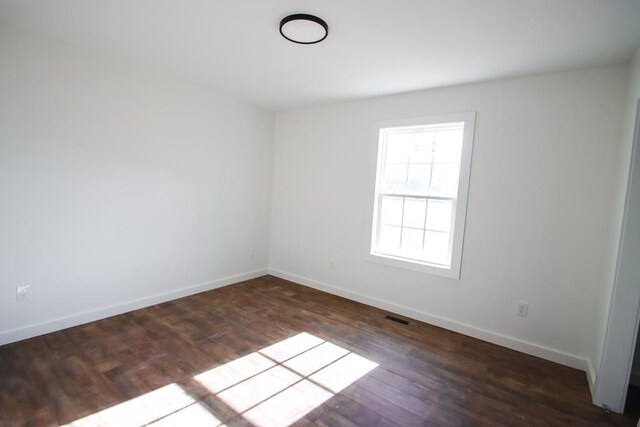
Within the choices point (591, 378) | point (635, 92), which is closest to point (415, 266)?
point (591, 378)

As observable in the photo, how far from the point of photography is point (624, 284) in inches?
76.0

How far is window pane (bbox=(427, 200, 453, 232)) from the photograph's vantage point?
3164 millimetres

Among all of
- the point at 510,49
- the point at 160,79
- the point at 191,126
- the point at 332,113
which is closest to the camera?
the point at 510,49

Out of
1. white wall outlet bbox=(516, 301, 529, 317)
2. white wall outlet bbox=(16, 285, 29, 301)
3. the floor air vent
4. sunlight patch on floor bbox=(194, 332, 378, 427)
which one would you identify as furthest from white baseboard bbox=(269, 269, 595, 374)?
white wall outlet bbox=(16, 285, 29, 301)

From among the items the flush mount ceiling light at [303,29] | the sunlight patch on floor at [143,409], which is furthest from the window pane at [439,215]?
the sunlight patch on floor at [143,409]

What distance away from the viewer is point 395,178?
352 centimetres

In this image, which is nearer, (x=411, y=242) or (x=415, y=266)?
(x=415, y=266)

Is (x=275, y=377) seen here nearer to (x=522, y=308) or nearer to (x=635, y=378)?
(x=522, y=308)

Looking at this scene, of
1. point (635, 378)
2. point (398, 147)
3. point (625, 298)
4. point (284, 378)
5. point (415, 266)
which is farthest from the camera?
point (398, 147)

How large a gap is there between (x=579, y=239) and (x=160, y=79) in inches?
168

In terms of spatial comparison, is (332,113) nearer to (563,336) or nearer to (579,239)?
(579,239)

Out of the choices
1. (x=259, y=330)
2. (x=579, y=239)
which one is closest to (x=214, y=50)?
(x=259, y=330)

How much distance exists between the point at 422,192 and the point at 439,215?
Result: 1.03 ft

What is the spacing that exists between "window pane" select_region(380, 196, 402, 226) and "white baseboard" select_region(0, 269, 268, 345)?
2279 mm
